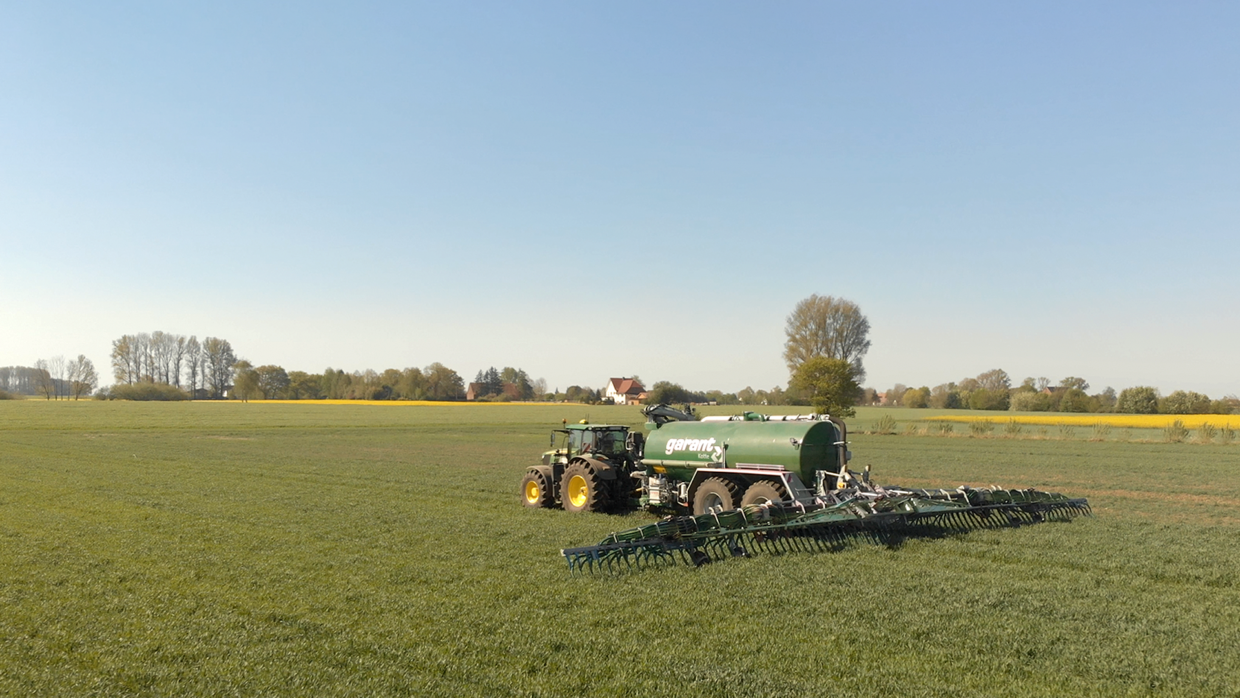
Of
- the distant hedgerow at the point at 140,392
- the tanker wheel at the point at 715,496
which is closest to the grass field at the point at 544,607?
the tanker wheel at the point at 715,496

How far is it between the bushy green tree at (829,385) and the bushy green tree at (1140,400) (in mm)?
37301

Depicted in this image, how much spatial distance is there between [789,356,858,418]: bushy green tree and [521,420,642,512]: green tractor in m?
46.6

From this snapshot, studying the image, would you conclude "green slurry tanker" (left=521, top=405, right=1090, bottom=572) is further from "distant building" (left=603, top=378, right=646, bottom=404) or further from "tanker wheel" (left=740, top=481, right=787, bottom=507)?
"distant building" (left=603, top=378, right=646, bottom=404)

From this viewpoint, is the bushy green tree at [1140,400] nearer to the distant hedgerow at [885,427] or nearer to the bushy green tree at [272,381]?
the distant hedgerow at [885,427]

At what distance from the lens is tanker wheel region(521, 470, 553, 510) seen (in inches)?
696

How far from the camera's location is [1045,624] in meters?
8.20

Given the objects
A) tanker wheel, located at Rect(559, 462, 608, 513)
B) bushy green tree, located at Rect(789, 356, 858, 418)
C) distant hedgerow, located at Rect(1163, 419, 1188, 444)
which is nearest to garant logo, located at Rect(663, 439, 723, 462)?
tanker wheel, located at Rect(559, 462, 608, 513)

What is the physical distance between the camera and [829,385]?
205 ft

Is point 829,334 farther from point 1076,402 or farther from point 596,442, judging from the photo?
point 596,442

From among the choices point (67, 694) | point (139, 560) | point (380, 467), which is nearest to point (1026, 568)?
point (67, 694)

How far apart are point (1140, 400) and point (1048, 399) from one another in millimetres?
11435

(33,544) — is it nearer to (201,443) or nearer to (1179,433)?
(201,443)

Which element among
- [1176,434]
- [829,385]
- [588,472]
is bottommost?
[1176,434]

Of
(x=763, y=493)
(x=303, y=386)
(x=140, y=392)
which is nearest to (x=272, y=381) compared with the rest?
(x=303, y=386)
